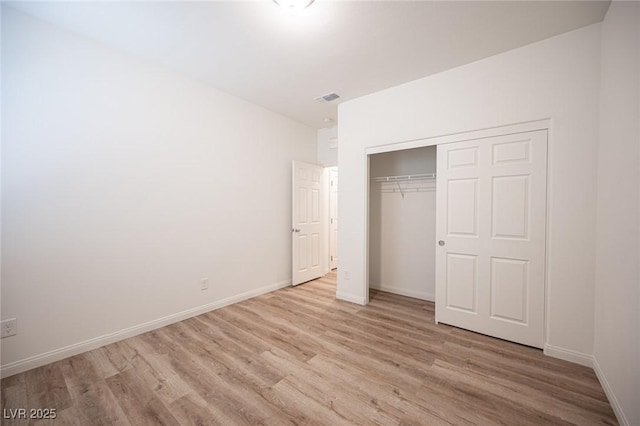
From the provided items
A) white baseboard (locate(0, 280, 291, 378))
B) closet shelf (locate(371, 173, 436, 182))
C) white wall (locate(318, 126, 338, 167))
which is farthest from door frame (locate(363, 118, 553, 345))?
white baseboard (locate(0, 280, 291, 378))

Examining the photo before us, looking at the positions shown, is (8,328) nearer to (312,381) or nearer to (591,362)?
(312,381)

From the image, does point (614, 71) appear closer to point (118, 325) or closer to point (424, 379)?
point (424, 379)

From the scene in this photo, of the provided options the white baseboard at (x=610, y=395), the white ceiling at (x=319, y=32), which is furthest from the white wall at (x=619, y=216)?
the white ceiling at (x=319, y=32)

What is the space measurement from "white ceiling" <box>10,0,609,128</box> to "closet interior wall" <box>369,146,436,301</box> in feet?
4.11

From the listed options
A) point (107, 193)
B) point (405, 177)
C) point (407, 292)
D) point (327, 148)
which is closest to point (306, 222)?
point (327, 148)

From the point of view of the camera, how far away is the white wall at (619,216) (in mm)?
1418

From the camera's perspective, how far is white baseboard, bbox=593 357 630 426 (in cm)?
146

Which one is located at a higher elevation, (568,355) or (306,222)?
(306,222)

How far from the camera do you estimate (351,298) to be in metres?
3.49

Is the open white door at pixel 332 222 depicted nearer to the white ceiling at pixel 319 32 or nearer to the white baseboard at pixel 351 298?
the white baseboard at pixel 351 298

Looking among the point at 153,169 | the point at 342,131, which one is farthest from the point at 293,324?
the point at 342,131

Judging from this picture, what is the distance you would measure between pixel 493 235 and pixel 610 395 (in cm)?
131

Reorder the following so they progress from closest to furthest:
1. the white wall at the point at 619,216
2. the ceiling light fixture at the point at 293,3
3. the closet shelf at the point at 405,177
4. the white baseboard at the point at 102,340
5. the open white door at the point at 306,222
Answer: the white wall at the point at 619,216
the ceiling light fixture at the point at 293,3
the white baseboard at the point at 102,340
the closet shelf at the point at 405,177
the open white door at the point at 306,222

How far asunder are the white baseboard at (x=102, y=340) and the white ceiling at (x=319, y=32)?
276 centimetres
